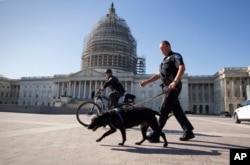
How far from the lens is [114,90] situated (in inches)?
325

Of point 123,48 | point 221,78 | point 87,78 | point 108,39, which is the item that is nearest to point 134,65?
point 123,48

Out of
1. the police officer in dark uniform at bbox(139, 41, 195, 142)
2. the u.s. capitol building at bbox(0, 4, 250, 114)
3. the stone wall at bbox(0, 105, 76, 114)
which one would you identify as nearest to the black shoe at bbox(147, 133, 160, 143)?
the police officer in dark uniform at bbox(139, 41, 195, 142)

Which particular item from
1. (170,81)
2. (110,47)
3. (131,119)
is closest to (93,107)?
(131,119)

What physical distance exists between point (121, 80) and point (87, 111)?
7455 centimetres

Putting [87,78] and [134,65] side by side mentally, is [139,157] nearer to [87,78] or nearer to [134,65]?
[87,78]

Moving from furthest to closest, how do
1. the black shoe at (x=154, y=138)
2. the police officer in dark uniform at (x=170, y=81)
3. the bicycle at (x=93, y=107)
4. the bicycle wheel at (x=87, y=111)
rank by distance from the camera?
the bicycle wheel at (x=87, y=111) → the bicycle at (x=93, y=107) → the police officer in dark uniform at (x=170, y=81) → the black shoe at (x=154, y=138)

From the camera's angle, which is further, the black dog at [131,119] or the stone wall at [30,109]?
the stone wall at [30,109]

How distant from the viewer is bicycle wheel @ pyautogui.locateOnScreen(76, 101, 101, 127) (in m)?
8.61

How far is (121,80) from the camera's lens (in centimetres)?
8362

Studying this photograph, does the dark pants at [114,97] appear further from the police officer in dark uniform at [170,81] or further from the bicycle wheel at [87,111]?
the police officer in dark uniform at [170,81]

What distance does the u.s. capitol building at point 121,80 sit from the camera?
74.7 metres

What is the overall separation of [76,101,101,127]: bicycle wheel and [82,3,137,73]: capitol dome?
78.2m

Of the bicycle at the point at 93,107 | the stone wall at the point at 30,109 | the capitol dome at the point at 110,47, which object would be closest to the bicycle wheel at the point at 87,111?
the bicycle at the point at 93,107

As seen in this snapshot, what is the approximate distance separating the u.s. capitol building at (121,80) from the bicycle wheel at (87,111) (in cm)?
6587
